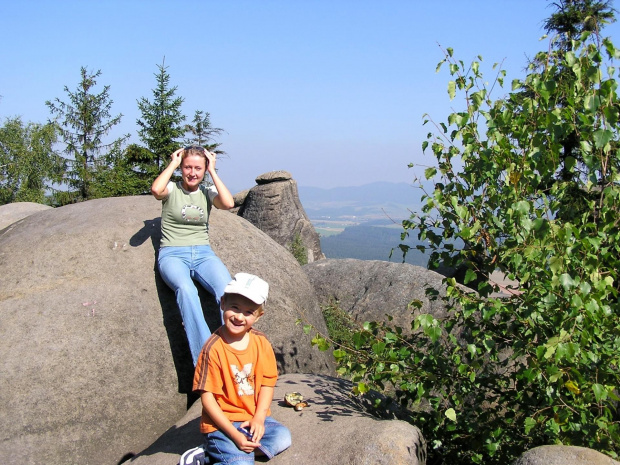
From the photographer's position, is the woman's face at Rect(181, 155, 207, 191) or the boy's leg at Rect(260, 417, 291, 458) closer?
the boy's leg at Rect(260, 417, 291, 458)

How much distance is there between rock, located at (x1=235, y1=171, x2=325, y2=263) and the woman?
59.5 ft

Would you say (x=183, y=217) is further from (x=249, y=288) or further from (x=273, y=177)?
(x=273, y=177)

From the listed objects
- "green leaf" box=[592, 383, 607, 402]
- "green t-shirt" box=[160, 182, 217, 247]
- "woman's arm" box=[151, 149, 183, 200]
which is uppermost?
"woman's arm" box=[151, 149, 183, 200]

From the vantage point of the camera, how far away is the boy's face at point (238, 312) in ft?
14.6

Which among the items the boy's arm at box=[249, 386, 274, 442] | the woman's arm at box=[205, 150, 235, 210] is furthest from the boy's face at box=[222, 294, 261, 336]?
the woman's arm at box=[205, 150, 235, 210]

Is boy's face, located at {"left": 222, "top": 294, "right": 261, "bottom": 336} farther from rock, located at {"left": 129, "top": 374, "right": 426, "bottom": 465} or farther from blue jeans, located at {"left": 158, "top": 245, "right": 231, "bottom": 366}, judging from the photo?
blue jeans, located at {"left": 158, "top": 245, "right": 231, "bottom": 366}

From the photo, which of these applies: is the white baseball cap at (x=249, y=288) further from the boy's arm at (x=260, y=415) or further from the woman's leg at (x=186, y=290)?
the woman's leg at (x=186, y=290)

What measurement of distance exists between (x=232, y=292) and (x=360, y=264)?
7.48m

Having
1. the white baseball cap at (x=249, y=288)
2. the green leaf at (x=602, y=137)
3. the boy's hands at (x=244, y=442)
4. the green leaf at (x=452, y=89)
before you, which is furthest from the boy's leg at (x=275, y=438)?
the green leaf at (x=602, y=137)

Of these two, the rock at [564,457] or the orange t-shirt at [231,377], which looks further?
the orange t-shirt at [231,377]

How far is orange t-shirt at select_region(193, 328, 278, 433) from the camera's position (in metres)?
4.46

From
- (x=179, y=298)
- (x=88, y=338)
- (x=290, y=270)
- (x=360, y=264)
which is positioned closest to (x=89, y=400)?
(x=88, y=338)

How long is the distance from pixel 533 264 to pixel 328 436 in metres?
2.03

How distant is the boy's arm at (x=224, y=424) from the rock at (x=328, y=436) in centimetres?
31
